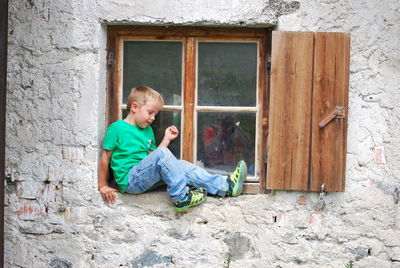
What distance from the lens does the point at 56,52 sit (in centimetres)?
342

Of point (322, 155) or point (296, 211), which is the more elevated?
point (322, 155)

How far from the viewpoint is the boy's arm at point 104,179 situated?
11.2 feet

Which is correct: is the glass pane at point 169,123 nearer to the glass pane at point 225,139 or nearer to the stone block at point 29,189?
the glass pane at point 225,139

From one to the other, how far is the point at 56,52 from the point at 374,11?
7.07 feet

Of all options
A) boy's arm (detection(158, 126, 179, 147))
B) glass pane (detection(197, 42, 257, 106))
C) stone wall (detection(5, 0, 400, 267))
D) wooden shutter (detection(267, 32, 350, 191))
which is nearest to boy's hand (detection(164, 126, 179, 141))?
boy's arm (detection(158, 126, 179, 147))

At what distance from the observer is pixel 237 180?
11.2 ft

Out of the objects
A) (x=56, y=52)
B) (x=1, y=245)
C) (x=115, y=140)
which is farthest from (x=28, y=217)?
(x=56, y=52)

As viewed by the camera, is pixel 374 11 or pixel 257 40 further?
pixel 257 40

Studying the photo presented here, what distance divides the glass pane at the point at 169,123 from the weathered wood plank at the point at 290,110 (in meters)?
0.70

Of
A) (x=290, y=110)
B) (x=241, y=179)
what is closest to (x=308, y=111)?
(x=290, y=110)

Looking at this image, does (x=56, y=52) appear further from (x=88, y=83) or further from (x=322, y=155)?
(x=322, y=155)

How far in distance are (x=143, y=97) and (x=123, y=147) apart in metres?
0.38

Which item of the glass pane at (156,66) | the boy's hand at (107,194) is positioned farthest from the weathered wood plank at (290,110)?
the boy's hand at (107,194)

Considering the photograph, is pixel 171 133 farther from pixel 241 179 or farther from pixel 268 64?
pixel 268 64
